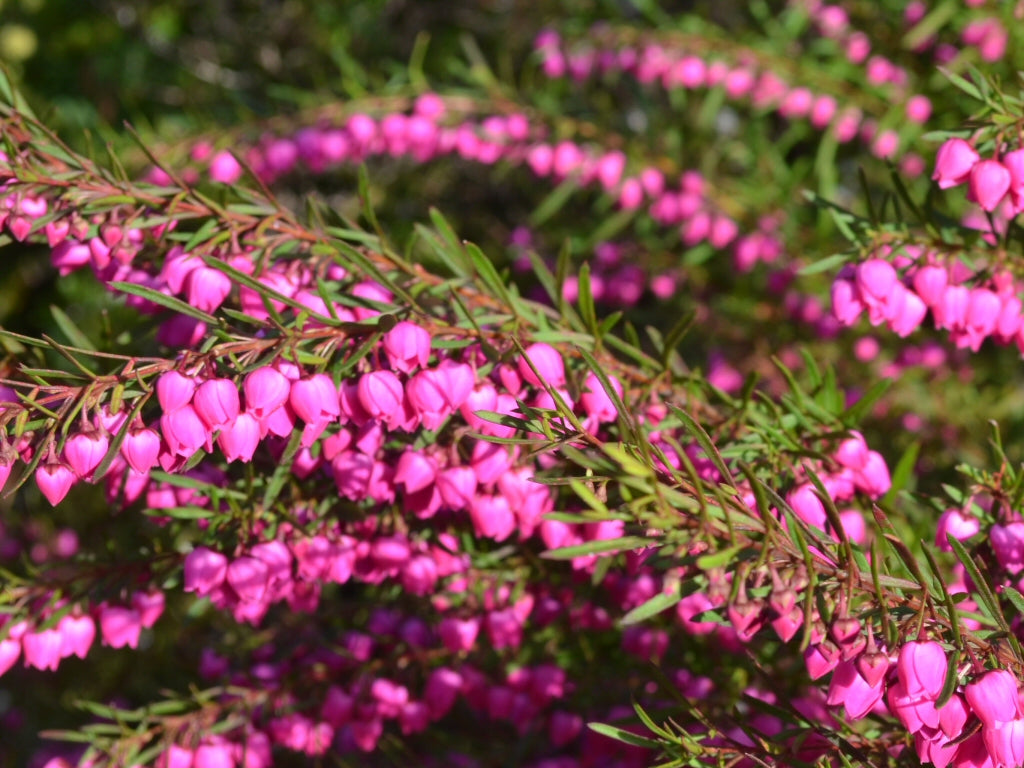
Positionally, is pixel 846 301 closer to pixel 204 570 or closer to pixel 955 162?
pixel 955 162

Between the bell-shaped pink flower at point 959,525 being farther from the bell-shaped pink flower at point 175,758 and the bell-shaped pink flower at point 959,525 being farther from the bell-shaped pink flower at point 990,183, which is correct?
the bell-shaped pink flower at point 175,758

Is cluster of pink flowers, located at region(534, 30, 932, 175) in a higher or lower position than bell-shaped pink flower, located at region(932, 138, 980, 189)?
lower

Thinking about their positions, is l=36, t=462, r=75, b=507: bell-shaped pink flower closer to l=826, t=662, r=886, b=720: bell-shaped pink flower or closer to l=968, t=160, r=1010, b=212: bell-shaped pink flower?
l=826, t=662, r=886, b=720: bell-shaped pink flower

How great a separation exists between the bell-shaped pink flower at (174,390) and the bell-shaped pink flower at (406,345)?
183 millimetres

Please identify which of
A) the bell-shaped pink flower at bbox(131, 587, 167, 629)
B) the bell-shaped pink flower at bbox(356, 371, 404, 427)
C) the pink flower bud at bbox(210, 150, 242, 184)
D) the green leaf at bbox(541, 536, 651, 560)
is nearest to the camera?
the green leaf at bbox(541, 536, 651, 560)

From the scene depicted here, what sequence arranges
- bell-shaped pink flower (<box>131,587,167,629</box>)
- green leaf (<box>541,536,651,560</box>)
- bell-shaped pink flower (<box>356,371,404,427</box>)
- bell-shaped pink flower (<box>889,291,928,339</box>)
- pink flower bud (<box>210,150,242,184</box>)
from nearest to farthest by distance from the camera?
green leaf (<box>541,536,651,560</box>) < bell-shaped pink flower (<box>356,371,404,427</box>) < bell-shaped pink flower (<box>889,291,928,339</box>) < bell-shaped pink flower (<box>131,587,167,629</box>) < pink flower bud (<box>210,150,242,184</box>)

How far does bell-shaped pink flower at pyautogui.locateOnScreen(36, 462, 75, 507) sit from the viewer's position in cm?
88

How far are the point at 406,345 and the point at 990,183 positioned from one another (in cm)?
65

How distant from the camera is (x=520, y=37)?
299 centimetres

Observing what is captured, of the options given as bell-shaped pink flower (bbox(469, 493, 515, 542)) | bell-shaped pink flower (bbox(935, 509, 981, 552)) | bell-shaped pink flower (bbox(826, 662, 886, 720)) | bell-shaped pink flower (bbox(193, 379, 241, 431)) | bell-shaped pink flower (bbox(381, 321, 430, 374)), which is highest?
bell-shaped pink flower (bbox(381, 321, 430, 374))

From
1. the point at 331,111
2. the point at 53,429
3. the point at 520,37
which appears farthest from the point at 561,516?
the point at 520,37

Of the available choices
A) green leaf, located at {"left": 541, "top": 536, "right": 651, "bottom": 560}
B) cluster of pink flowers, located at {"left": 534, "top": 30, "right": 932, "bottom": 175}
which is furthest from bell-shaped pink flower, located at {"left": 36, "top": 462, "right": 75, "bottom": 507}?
cluster of pink flowers, located at {"left": 534, "top": 30, "right": 932, "bottom": 175}

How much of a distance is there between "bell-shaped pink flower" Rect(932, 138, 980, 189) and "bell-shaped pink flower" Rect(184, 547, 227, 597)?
0.90 meters

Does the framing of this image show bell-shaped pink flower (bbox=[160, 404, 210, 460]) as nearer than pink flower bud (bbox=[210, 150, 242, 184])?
Yes
